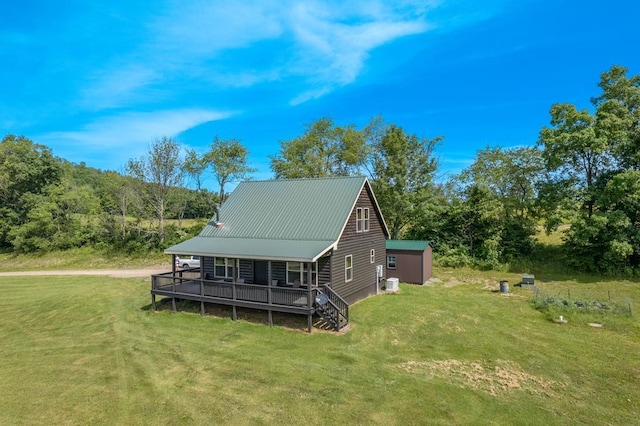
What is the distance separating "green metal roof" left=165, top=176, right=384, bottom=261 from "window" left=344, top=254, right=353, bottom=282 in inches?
69.9

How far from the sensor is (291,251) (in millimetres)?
15422

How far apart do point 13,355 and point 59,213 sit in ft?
106

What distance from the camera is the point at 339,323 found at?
14.3 metres

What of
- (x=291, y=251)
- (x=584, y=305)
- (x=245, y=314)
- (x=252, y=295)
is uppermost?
(x=291, y=251)

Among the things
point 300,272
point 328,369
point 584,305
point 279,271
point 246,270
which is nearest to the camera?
point 328,369

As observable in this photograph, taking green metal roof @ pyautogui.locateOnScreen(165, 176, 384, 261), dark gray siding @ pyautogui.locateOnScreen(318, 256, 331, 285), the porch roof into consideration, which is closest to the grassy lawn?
green metal roof @ pyautogui.locateOnScreen(165, 176, 384, 261)

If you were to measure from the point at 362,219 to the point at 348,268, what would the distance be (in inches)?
122

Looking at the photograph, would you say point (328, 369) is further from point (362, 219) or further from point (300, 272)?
point (362, 219)

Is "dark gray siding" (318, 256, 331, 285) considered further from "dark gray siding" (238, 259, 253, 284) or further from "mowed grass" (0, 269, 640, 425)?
"dark gray siding" (238, 259, 253, 284)

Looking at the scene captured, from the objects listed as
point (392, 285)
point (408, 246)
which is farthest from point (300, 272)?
point (408, 246)

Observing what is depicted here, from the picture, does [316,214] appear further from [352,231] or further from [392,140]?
[392,140]

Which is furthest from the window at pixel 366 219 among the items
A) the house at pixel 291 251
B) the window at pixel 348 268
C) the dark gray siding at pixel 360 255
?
the window at pixel 348 268

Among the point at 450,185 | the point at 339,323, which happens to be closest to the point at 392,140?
the point at 450,185

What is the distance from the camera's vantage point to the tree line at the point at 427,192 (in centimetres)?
2403
